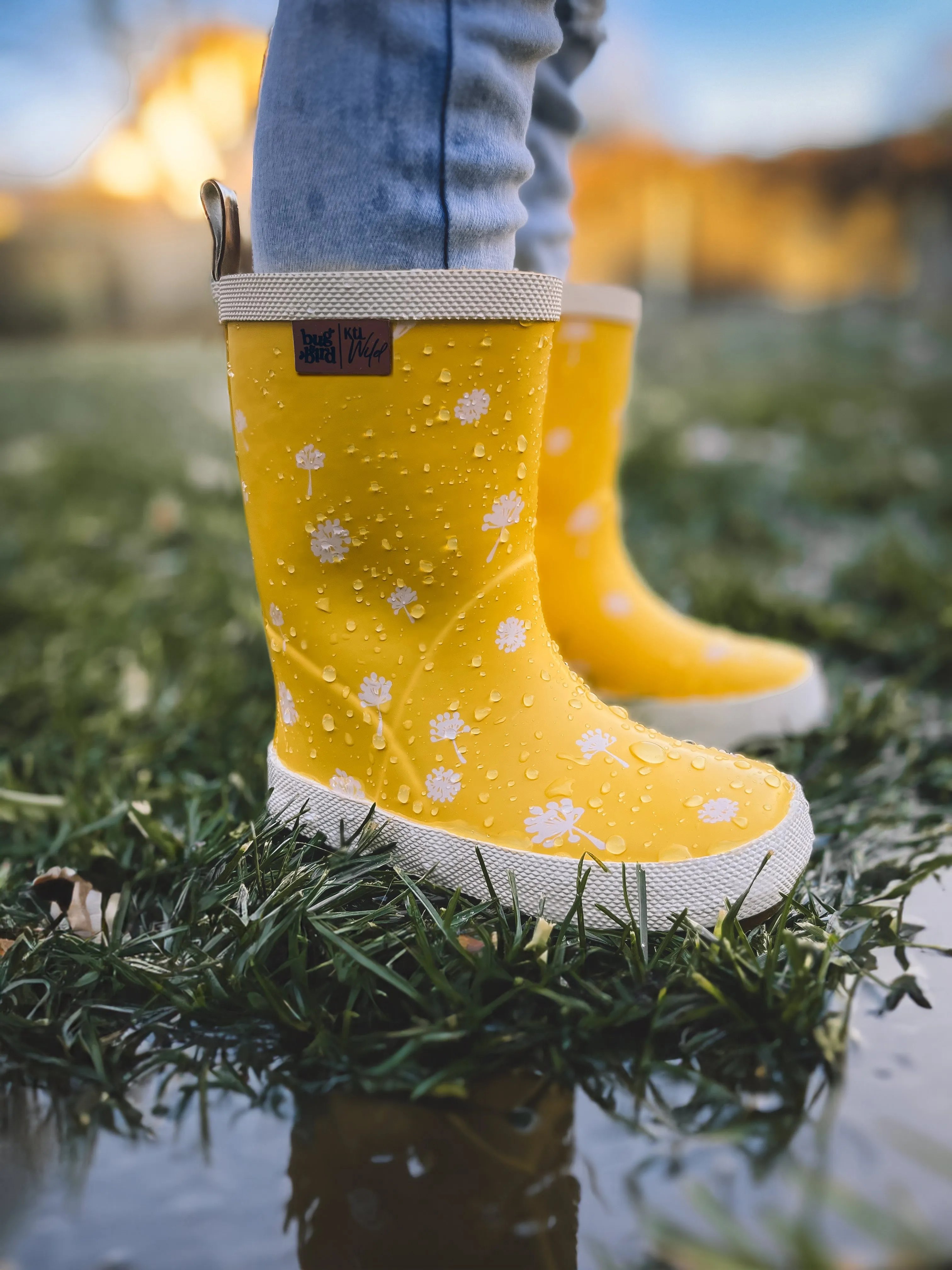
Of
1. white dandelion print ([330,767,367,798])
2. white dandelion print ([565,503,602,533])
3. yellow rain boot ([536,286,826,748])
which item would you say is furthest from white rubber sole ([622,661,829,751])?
white dandelion print ([330,767,367,798])

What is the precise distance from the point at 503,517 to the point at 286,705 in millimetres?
231

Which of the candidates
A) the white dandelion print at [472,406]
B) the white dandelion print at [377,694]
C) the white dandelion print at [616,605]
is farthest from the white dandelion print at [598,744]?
the white dandelion print at [616,605]

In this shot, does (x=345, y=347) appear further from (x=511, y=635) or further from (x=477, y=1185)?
(x=477, y=1185)

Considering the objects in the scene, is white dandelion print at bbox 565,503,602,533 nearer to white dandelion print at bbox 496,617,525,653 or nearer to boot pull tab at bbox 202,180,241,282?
white dandelion print at bbox 496,617,525,653

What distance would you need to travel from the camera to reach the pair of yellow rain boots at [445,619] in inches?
25.7

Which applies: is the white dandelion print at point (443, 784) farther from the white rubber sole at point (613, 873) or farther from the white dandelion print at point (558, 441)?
the white dandelion print at point (558, 441)

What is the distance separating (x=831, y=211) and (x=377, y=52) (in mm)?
4057

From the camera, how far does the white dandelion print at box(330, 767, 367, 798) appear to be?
75 centimetres

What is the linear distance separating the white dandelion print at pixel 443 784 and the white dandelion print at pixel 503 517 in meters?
0.16

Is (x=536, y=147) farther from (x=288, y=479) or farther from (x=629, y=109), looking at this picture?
(x=629, y=109)

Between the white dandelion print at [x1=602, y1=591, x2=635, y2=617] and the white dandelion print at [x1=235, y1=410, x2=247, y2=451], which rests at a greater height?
the white dandelion print at [x1=235, y1=410, x2=247, y2=451]

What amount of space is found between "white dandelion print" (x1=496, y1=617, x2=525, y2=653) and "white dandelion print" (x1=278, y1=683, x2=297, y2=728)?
17cm

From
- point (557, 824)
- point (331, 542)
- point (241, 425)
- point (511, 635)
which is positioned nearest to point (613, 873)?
point (557, 824)

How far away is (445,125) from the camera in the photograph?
0.61 metres
